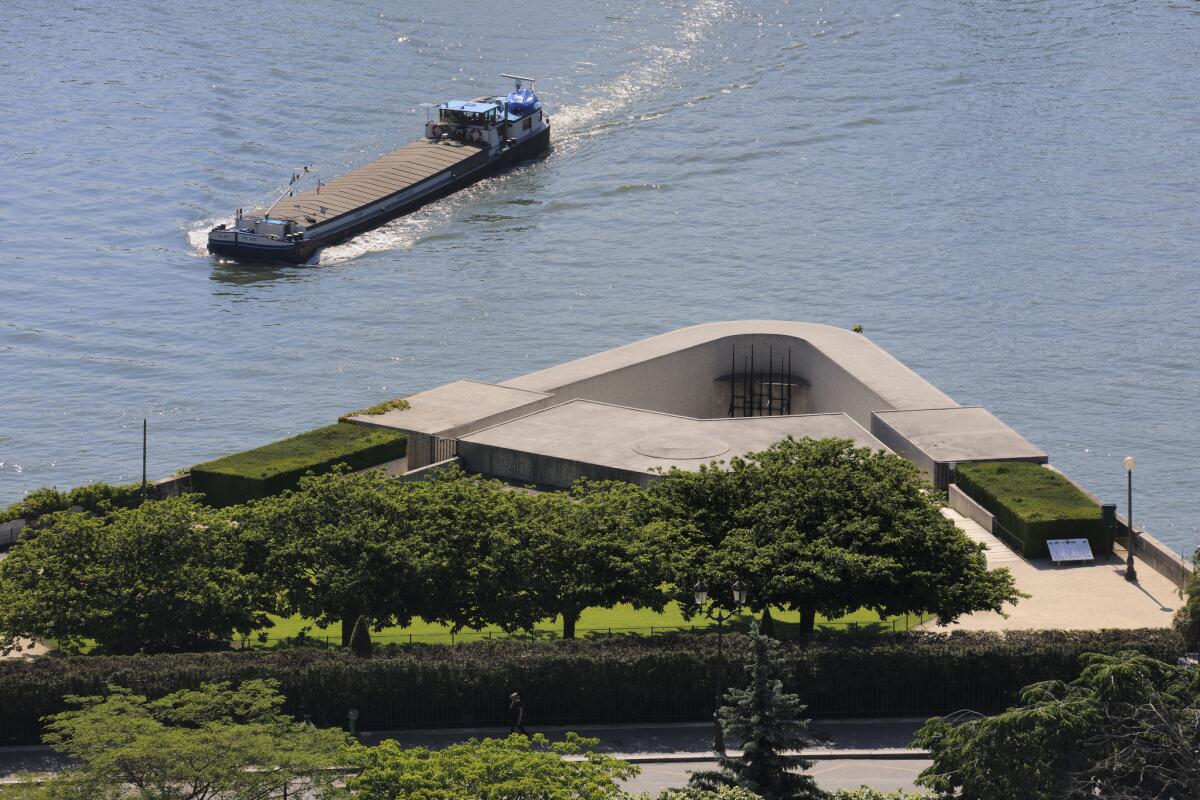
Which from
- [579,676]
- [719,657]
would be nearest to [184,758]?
[579,676]

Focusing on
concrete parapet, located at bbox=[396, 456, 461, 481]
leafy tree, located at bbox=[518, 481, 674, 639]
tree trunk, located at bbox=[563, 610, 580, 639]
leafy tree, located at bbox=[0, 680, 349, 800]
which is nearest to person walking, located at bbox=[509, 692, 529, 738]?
leafy tree, located at bbox=[518, 481, 674, 639]

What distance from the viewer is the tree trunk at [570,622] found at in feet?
163

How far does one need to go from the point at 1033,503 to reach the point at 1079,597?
5.53 metres

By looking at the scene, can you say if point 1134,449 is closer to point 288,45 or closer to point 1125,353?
point 1125,353

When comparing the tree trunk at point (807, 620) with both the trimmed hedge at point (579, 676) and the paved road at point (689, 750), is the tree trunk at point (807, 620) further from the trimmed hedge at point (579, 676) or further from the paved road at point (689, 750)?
the paved road at point (689, 750)

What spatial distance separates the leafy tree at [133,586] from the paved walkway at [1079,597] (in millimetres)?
20266

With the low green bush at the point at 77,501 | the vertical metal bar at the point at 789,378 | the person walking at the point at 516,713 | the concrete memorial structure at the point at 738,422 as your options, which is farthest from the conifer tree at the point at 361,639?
the vertical metal bar at the point at 789,378

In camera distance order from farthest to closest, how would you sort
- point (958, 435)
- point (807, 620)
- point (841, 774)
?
1. point (958, 435)
2. point (807, 620)
3. point (841, 774)

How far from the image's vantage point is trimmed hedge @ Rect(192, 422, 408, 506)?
62.2 metres

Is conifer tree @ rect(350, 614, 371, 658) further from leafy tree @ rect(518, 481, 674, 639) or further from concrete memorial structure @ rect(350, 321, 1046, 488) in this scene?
concrete memorial structure @ rect(350, 321, 1046, 488)

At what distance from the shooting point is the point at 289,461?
209ft

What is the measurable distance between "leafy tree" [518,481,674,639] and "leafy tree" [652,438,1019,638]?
0.97 metres

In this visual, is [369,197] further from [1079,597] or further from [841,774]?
[841,774]

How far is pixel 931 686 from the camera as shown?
153ft
